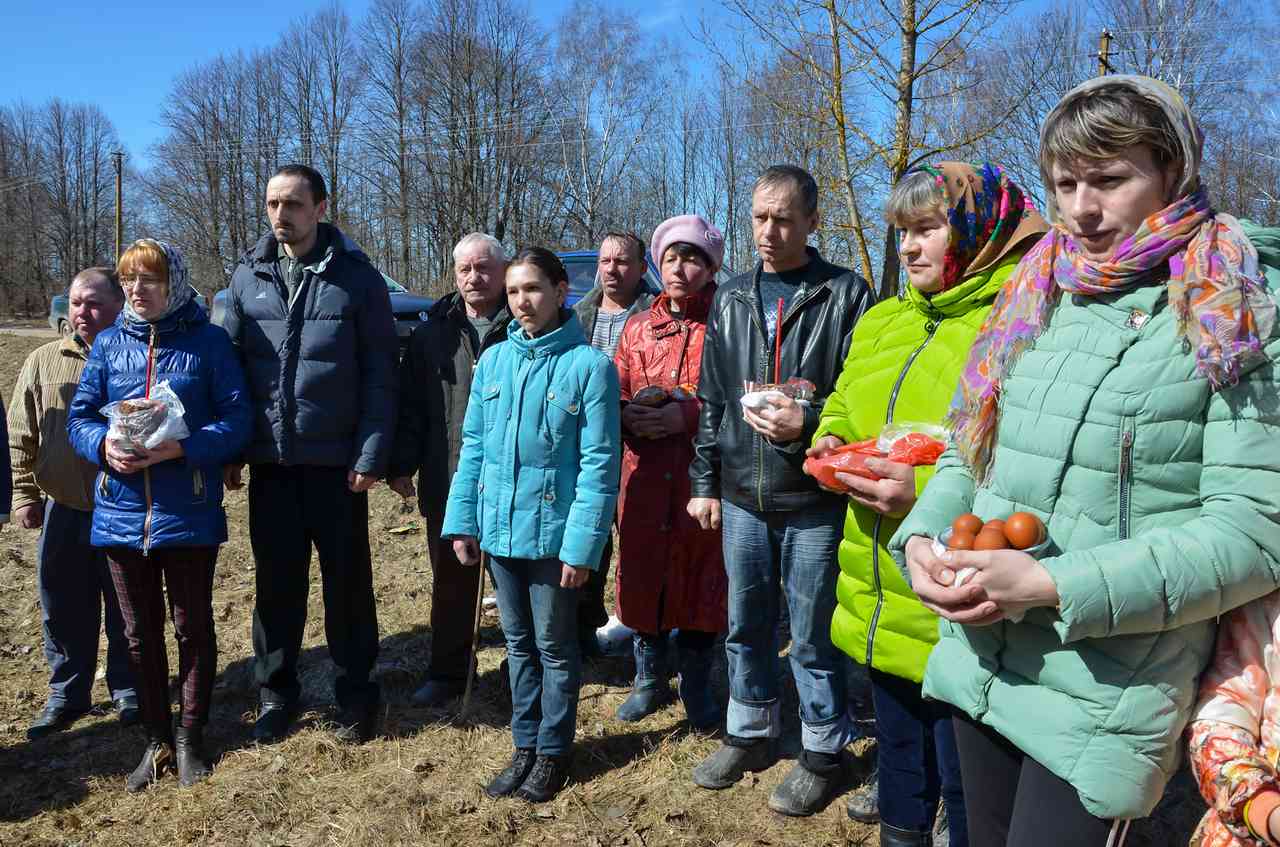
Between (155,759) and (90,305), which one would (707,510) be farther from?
(90,305)

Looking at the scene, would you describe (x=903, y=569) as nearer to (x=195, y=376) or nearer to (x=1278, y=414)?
(x=1278, y=414)

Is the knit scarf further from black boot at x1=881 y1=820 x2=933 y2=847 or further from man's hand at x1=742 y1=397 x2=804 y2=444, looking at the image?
black boot at x1=881 y1=820 x2=933 y2=847

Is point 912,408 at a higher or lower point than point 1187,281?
lower

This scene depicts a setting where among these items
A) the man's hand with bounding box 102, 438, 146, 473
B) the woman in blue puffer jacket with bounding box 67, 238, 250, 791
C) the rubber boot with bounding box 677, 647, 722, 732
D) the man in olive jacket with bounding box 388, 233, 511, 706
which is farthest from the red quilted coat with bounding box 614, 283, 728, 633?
the man's hand with bounding box 102, 438, 146, 473

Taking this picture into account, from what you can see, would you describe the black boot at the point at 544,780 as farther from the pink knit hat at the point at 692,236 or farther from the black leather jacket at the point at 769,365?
the pink knit hat at the point at 692,236

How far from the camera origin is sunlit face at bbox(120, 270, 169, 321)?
12.0 feet

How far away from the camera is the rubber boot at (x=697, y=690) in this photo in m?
4.09

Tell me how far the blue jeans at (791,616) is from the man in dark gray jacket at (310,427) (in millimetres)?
1656

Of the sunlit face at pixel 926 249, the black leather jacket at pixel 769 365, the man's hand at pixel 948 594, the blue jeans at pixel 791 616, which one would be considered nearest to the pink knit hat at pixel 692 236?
the black leather jacket at pixel 769 365

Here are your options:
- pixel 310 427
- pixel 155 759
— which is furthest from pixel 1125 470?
pixel 155 759

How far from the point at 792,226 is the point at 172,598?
2.85 metres

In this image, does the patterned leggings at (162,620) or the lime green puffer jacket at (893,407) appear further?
the patterned leggings at (162,620)

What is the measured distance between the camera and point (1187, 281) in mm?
1577

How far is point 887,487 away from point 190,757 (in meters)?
3.08
